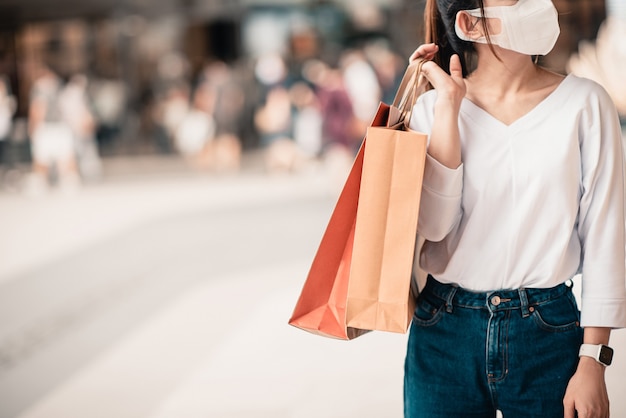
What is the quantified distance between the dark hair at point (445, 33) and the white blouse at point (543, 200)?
0.14m

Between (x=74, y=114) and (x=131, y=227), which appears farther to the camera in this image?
(x=74, y=114)

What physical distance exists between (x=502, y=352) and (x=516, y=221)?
28 centimetres

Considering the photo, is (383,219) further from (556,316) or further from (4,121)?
(4,121)

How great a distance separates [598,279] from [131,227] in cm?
856

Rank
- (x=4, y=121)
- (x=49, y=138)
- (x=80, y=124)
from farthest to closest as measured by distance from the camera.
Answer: (x=4, y=121)
(x=80, y=124)
(x=49, y=138)

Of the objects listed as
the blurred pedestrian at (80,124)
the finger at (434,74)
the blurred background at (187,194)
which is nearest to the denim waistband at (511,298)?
the finger at (434,74)

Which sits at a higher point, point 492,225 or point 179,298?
point 492,225

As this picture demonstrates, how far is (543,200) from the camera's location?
66.2 inches

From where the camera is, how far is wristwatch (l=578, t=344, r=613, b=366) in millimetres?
1666

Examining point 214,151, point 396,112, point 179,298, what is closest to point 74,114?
point 214,151

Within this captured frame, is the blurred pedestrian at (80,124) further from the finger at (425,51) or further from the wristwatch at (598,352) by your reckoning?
the wristwatch at (598,352)

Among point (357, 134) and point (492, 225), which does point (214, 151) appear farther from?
point (492, 225)

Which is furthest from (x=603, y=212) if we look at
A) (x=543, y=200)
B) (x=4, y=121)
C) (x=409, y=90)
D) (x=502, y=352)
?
(x=4, y=121)

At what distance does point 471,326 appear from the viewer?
5.73 feet
